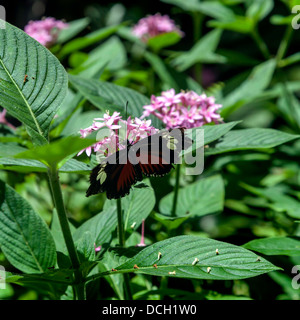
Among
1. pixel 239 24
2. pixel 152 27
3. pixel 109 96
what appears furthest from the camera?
pixel 152 27

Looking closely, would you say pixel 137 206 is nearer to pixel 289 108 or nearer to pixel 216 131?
pixel 216 131

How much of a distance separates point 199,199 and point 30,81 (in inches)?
23.7

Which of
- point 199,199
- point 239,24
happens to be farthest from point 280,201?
point 239,24

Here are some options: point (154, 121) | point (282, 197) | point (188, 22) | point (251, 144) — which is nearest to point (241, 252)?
point (251, 144)

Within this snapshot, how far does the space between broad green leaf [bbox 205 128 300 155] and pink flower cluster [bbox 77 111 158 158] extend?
200mm

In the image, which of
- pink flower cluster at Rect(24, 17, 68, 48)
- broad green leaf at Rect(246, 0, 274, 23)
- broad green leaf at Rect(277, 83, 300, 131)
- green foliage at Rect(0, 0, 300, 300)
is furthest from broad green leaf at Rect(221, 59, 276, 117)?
pink flower cluster at Rect(24, 17, 68, 48)

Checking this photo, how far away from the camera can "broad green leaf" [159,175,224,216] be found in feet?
3.61

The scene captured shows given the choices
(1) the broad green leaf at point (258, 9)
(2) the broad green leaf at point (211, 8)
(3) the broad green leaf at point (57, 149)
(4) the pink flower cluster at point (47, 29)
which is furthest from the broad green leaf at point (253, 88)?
(3) the broad green leaf at point (57, 149)

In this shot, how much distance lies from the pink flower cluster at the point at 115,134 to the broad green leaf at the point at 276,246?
0.32 metres

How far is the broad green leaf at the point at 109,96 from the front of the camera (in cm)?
99

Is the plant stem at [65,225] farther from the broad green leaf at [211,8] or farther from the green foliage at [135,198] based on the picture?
the broad green leaf at [211,8]

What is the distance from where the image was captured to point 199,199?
1160 millimetres
